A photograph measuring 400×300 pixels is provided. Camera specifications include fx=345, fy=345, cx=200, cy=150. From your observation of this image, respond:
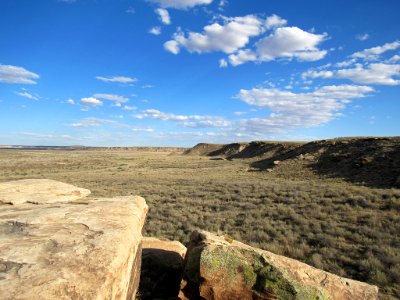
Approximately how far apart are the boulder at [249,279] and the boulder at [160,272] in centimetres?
128

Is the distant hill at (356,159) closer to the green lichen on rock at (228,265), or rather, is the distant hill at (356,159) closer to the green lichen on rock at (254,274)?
the green lichen on rock at (254,274)

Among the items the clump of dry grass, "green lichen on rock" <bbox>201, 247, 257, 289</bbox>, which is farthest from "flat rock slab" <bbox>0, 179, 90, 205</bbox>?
the clump of dry grass

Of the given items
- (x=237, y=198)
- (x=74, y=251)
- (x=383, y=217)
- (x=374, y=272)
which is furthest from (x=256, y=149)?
(x=74, y=251)

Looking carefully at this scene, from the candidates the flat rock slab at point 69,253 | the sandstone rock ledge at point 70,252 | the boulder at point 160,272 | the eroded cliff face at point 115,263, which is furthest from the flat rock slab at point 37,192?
the boulder at point 160,272

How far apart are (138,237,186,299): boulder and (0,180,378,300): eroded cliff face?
0.02 metres

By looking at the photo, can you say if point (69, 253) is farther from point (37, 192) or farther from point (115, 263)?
point (37, 192)

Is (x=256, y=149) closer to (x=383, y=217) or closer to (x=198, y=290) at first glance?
(x=383, y=217)

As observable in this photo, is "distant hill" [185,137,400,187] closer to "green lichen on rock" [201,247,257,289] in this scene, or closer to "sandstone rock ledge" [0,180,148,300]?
"green lichen on rock" [201,247,257,289]

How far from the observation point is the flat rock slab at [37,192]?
309 inches

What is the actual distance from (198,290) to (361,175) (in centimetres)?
2836

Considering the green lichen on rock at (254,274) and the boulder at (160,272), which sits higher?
the green lichen on rock at (254,274)

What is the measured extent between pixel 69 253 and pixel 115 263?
1.95 feet

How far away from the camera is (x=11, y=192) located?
8.27 meters

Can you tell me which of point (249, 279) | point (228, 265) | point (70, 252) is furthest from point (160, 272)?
point (70, 252)
